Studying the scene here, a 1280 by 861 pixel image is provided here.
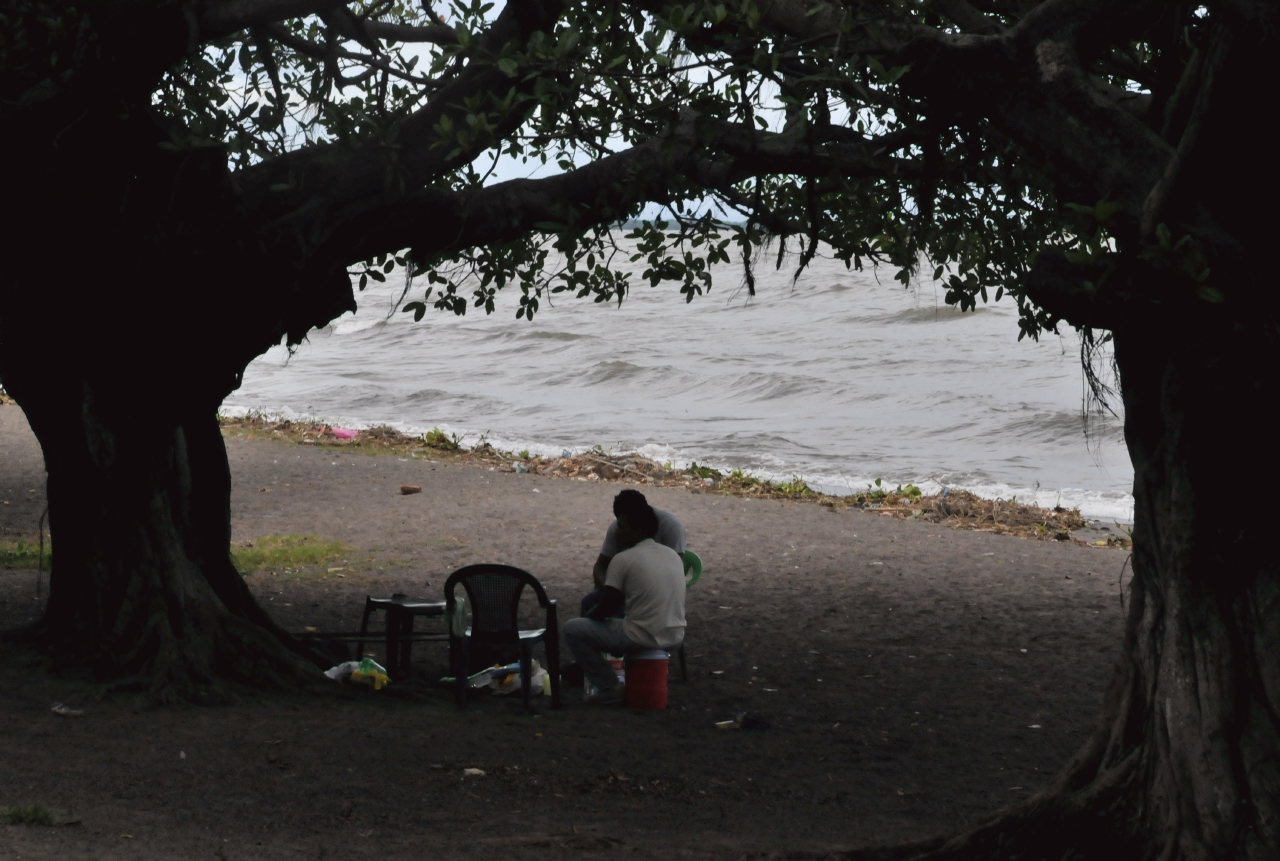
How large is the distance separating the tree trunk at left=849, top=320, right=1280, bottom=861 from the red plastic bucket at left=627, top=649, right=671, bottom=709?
325cm

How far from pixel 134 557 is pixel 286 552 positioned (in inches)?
177

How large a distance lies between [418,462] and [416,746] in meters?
10.6

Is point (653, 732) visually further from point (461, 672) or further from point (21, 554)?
point (21, 554)

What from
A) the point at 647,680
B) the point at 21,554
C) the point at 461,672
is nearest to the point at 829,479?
the point at 21,554

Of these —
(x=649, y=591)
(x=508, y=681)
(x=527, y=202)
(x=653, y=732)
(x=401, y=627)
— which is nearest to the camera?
(x=653, y=732)

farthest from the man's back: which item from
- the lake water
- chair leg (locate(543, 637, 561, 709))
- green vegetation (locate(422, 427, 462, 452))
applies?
green vegetation (locate(422, 427, 462, 452))

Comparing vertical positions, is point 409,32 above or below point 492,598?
above

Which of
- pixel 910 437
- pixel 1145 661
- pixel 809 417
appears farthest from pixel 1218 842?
pixel 809 417

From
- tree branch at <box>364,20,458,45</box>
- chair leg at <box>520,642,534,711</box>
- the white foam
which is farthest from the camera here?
the white foam

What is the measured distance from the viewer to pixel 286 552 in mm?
11430

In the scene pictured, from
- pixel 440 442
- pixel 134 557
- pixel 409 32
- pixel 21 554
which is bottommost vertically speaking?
pixel 21 554

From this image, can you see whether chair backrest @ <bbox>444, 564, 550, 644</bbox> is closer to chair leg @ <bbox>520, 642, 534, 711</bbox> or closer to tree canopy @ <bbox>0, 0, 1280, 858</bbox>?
chair leg @ <bbox>520, 642, 534, 711</bbox>

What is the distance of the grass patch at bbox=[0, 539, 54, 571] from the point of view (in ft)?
34.7

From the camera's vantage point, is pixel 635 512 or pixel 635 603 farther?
pixel 635 512
